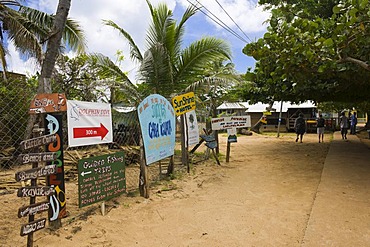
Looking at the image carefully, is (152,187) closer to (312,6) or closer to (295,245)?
(295,245)

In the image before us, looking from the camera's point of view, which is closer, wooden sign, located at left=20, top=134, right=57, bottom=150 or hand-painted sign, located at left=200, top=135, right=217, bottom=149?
wooden sign, located at left=20, top=134, right=57, bottom=150

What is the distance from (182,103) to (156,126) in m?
1.75

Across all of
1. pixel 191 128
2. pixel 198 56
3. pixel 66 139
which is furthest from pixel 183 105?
pixel 66 139

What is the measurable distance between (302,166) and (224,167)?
7.90ft

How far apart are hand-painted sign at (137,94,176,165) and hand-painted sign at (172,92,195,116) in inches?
15.7

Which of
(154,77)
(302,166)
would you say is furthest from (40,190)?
(302,166)

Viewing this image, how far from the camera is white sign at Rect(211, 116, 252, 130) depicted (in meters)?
9.34

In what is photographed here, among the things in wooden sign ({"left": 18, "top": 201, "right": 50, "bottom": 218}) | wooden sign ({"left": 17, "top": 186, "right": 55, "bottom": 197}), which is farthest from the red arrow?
wooden sign ({"left": 18, "top": 201, "right": 50, "bottom": 218})

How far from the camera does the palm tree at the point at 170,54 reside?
8320 mm

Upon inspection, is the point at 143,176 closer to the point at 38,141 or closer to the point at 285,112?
the point at 38,141

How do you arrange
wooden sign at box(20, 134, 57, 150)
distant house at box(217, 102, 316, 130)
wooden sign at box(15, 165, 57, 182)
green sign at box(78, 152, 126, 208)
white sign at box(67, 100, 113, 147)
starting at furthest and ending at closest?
distant house at box(217, 102, 316, 130) < green sign at box(78, 152, 126, 208) < white sign at box(67, 100, 113, 147) < wooden sign at box(20, 134, 57, 150) < wooden sign at box(15, 165, 57, 182)

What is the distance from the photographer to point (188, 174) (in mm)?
7422

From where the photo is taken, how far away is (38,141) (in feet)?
10.4

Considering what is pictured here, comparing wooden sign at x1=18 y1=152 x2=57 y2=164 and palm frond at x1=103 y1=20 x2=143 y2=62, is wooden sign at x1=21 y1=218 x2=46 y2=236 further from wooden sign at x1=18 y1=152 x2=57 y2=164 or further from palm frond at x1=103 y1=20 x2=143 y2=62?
palm frond at x1=103 y1=20 x2=143 y2=62
